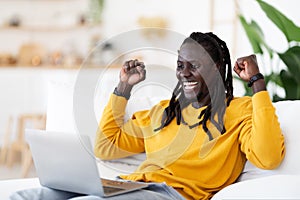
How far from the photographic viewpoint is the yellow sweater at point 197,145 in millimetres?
1829

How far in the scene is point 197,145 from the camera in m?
1.99

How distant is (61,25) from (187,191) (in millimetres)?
4219

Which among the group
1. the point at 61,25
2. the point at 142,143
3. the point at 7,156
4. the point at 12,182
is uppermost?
the point at 61,25

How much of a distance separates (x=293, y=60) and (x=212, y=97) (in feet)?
2.92

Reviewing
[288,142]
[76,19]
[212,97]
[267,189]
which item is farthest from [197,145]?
[76,19]

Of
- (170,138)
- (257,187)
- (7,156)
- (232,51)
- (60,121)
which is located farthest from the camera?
(7,156)

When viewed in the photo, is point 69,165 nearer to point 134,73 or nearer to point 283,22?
point 134,73

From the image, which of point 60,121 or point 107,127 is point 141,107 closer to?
point 107,127

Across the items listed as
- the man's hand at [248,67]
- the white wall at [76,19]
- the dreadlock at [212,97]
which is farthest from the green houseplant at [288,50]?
the white wall at [76,19]

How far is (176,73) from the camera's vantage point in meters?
2.05

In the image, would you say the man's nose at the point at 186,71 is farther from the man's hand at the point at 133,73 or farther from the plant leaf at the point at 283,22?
the plant leaf at the point at 283,22

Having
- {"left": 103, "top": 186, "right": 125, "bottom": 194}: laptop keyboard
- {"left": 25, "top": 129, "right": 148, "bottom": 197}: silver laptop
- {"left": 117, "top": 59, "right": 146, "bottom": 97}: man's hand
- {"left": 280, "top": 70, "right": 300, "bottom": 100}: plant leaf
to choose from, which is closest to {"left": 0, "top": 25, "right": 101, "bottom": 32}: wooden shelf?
{"left": 280, "top": 70, "right": 300, "bottom": 100}: plant leaf

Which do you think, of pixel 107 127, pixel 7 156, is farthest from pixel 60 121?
pixel 7 156

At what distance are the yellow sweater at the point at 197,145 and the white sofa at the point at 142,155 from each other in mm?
41
